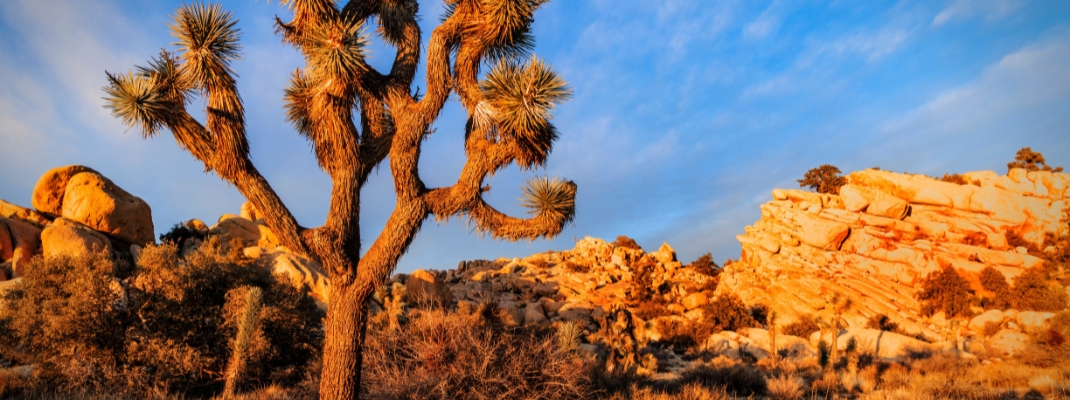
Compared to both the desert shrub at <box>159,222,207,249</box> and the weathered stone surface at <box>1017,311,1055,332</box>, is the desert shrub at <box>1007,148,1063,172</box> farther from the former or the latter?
the desert shrub at <box>159,222,207,249</box>

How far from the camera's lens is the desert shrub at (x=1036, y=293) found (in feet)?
67.5

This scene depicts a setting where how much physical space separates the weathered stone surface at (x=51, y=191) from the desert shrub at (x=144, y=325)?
39.7 feet

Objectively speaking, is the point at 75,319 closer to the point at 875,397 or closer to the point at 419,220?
the point at 419,220

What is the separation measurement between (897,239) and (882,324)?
4.31m

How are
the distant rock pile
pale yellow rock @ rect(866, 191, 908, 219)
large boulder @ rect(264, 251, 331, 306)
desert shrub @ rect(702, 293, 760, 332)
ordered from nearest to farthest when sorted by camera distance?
the distant rock pile < large boulder @ rect(264, 251, 331, 306) < desert shrub @ rect(702, 293, 760, 332) < pale yellow rock @ rect(866, 191, 908, 219)

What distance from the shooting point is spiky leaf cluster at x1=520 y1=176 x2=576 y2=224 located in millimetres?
7516

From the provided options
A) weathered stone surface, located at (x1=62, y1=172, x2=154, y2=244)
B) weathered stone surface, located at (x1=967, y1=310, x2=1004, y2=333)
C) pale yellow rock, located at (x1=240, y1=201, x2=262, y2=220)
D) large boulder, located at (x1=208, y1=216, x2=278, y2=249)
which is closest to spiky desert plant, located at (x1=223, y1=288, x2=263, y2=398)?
weathered stone surface, located at (x1=62, y1=172, x2=154, y2=244)

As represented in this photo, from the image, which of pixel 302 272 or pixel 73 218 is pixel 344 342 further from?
pixel 73 218

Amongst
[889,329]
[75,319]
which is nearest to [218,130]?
[75,319]

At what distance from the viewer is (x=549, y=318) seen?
23.3 meters

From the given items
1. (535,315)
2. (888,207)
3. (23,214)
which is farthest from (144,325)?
(888,207)

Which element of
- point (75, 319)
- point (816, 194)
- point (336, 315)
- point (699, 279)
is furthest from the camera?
point (699, 279)

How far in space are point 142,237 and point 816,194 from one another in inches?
1226

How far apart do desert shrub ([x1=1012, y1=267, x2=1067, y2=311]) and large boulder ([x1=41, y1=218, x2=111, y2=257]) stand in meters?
33.8
